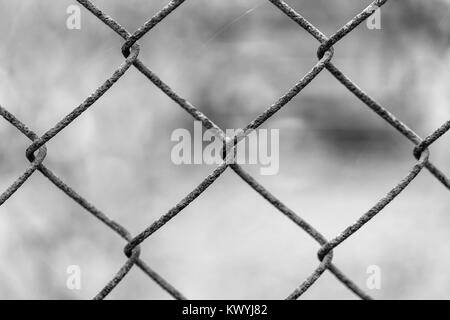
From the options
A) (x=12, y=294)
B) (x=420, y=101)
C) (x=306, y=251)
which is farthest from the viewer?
(x=420, y=101)

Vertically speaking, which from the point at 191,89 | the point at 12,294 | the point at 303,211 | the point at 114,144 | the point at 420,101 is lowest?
the point at 12,294

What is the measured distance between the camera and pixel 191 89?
3053 millimetres

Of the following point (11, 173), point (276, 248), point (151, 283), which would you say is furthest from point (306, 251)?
point (11, 173)

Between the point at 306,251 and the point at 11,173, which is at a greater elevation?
the point at 11,173

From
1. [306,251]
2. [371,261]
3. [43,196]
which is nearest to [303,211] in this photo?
[306,251]

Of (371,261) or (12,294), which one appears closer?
(12,294)

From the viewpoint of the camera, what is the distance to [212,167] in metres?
2.92

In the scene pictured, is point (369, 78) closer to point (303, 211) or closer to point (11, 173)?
point (303, 211)

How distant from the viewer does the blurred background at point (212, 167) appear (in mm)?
2188

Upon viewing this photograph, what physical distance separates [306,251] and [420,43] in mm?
1334

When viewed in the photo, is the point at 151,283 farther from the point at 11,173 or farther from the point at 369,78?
the point at 369,78

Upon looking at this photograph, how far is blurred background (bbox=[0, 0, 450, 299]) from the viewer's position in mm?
2188

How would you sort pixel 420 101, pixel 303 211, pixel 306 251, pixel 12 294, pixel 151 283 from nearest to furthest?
pixel 12 294
pixel 151 283
pixel 306 251
pixel 303 211
pixel 420 101

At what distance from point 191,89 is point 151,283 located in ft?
3.97
